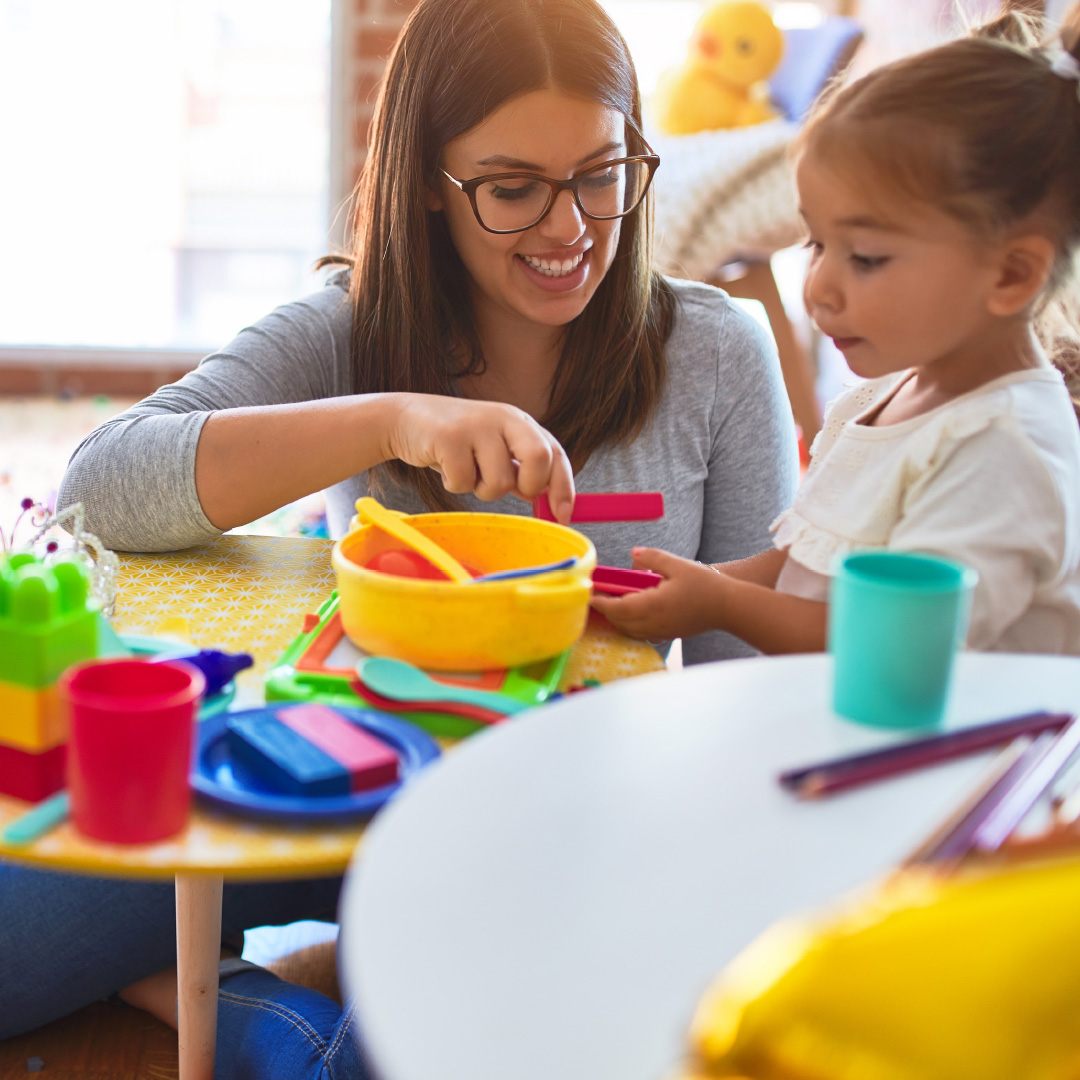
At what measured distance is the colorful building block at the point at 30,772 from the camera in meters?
0.51

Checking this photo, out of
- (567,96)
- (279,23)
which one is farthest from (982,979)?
(279,23)

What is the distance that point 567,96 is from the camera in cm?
102

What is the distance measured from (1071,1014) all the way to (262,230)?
13.2 feet

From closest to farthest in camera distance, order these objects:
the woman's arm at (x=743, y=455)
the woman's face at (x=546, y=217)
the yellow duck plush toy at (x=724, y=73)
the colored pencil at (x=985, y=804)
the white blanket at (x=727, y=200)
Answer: the colored pencil at (x=985, y=804) < the woman's face at (x=546, y=217) < the woman's arm at (x=743, y=455) < the white blanket at (x=727, y=200) < the yellow duck plush toy at (x=724, y=73)

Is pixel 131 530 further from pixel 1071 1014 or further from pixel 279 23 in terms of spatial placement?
pixel 279 23

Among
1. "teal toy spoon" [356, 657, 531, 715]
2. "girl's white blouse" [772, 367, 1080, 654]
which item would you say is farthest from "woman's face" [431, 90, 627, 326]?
"teal toy spoon" [356, 657, 531, 715]

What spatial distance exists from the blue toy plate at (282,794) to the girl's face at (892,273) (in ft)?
1.41

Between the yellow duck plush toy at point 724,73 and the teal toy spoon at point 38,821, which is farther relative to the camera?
the yellow duck plush toy at point 724,73

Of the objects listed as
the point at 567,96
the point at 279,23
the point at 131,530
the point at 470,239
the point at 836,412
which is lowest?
the point at 131,530

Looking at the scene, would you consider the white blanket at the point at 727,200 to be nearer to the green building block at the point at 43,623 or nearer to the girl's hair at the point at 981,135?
the girl's hair at the point at 981,135

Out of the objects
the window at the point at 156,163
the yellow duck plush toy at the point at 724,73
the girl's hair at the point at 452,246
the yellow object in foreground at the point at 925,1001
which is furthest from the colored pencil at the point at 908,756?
the window at the point at 156,163

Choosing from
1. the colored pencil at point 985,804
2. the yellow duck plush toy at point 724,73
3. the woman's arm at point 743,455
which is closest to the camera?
the colored pencil at point 985,804

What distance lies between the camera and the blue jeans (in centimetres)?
89

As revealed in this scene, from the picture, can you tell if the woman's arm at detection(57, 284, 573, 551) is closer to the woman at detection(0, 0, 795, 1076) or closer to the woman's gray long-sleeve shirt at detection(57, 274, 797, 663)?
the woman at detection(0, 0, 795, 1076)
